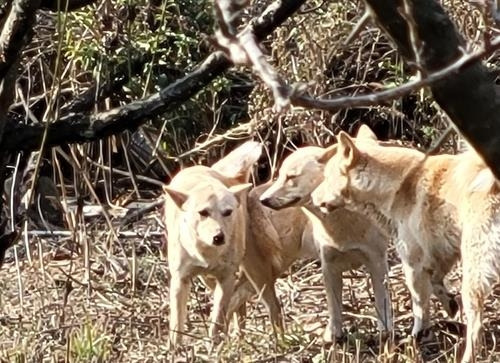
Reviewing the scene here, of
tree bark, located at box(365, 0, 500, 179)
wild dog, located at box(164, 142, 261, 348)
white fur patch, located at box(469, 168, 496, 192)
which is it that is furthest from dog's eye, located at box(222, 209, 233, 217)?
tree bark, located at box(365, 0, 500, 179)

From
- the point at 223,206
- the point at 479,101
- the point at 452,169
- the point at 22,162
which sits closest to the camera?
the point at 479,101

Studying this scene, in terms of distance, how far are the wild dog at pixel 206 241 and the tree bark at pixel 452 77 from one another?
411 centimetres

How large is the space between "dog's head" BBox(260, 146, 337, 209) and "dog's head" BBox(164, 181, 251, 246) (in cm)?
20

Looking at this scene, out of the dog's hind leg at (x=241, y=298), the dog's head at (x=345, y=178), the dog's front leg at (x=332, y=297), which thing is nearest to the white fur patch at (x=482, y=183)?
the dog's head at (x=345, y=178)

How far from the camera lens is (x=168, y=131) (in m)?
11.1

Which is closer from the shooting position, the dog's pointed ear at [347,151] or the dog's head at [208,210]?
the dog's pointed ear at [347,151]

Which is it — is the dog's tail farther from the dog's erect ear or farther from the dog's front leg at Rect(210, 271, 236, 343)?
the dog's front leg at Rect(210, 271, 236, 343)

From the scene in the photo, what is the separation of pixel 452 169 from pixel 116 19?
440cm

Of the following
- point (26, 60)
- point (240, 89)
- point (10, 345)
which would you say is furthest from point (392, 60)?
point (10, 345)

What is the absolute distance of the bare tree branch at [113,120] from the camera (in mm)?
5832

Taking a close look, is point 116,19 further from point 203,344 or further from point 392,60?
point 203,344

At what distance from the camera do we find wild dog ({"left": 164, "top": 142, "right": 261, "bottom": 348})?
778cm

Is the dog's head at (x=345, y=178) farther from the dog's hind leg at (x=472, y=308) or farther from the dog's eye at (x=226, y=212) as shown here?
the dog's hind leg at (x=472, y=308)

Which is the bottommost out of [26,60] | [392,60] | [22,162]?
[22,162]
